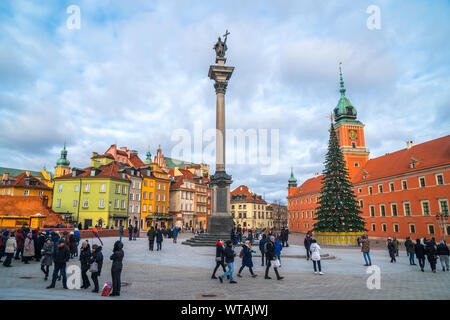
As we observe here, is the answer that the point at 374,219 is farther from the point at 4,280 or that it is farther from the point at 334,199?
the point at 4,280

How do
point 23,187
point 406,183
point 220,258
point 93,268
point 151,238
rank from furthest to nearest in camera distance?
point 23,187
point 406,183
point 151,238
point 220,258
point 93,268

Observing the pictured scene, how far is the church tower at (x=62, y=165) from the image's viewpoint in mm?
89375

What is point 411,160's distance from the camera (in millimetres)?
49375

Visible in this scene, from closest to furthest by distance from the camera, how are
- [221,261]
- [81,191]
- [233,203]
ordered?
[221,261]
[81,191]
[233,203]

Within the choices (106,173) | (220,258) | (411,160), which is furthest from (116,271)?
(411,160)

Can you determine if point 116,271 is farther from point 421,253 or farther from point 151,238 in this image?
point 421,253

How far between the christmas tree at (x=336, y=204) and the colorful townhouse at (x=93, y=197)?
36260mm

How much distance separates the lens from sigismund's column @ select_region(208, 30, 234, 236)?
25.4m

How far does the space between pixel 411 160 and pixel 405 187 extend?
4.63 metres

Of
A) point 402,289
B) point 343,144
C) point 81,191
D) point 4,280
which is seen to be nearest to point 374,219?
point 343,144

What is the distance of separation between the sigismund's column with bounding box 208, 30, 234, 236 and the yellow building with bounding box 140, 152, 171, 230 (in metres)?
38.8

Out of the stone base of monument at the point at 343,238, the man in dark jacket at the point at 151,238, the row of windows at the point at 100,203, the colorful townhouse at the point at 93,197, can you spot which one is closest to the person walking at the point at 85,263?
the man in dark jacket at the point at 151,238

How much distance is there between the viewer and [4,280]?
34.7 ft
